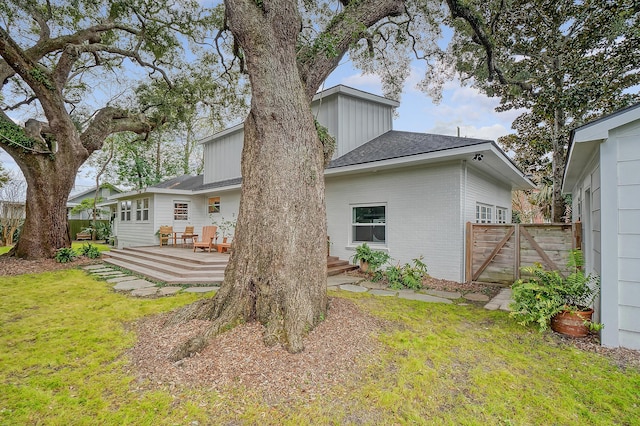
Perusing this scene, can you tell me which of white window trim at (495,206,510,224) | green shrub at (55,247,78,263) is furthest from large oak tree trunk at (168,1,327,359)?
white window trim at (495,206,510,224)

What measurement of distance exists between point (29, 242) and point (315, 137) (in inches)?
400

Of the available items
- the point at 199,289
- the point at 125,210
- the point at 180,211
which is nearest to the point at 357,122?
the point at 199,289

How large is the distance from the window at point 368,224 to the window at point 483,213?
8.37 feet

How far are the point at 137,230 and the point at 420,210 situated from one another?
13293mm

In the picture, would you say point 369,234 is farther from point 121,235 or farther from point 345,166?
point 121,235

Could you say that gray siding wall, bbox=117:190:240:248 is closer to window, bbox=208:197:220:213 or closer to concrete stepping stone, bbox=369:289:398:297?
window, bbox=208:197:220:213

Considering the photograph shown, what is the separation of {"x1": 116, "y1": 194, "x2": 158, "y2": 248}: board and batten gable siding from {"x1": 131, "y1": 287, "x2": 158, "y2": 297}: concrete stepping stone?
7.59 meters

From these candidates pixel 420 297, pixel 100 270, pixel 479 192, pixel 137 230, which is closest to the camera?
pixel 420 297

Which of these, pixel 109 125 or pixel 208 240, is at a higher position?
pixel 109 125

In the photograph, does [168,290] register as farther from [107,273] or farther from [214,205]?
[214,205]

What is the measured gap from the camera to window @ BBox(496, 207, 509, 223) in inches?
383

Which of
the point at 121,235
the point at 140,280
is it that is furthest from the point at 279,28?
the point at 121,235

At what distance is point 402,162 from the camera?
6.68m

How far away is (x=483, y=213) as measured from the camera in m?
8.27
